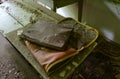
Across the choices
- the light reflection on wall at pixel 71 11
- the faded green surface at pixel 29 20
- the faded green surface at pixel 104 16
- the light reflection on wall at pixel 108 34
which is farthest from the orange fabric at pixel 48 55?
the light reflection on wall at pixel 71 11

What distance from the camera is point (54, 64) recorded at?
855 mm

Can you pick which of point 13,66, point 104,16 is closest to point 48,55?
point 13,66

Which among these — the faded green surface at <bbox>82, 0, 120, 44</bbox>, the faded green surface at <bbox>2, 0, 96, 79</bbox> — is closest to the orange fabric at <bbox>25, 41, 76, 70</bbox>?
the faded green surface at <bbox>2, 0, 96, 79</bbox>

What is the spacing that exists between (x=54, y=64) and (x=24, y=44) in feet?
1.05

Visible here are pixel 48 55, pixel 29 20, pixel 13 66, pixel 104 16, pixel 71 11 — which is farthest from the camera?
pixel 71 11

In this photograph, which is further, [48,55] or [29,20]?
[29,20]

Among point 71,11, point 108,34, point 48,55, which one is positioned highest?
point 48,55

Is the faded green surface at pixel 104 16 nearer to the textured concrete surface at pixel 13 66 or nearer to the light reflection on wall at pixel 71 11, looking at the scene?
the light reflection on wall at pixel 71 11

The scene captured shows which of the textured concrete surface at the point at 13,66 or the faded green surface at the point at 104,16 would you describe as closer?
the textured concrete surface at the point at 13,66

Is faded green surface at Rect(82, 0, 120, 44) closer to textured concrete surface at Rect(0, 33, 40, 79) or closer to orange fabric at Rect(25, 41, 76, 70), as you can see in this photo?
orange fabric at Rect(25, 41, 76, 70)

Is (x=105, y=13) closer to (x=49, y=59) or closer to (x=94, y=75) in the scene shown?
(x=94, y=75)

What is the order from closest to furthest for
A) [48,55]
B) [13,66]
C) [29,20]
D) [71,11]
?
[48,55], [13,66], [29,20], [71,11]

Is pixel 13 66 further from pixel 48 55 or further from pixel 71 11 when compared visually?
pixel 71 11

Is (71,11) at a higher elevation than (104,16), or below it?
below
